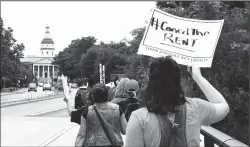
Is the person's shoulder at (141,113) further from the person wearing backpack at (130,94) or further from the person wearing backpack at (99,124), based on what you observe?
the person wearing backpack at (130,94)

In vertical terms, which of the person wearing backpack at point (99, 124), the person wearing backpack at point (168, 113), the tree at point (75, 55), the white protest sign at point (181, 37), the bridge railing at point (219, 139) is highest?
the tree at point (75, 55)

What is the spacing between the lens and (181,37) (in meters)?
4.73

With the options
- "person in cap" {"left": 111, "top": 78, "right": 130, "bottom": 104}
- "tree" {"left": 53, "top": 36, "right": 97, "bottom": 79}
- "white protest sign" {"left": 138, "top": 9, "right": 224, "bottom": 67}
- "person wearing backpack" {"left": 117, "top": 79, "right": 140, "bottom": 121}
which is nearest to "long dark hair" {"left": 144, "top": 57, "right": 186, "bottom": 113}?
"white protest sign" {"left": 138, "top": 9, "right": 224, "bottom": 67}

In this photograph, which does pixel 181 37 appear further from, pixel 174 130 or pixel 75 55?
pixel 75 55

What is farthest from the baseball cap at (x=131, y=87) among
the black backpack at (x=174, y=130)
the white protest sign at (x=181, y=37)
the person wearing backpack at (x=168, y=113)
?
the black backpack at (x=174, y=130)

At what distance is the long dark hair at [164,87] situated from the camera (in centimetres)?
238

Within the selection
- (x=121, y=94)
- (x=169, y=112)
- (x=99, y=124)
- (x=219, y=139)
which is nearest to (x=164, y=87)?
(x=169, y=112)

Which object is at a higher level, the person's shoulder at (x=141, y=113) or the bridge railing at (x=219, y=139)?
the person's shoulder at (x=141, y=113)

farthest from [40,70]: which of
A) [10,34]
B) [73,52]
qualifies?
[10,34]

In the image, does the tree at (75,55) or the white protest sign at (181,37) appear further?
the tree at (75,55)

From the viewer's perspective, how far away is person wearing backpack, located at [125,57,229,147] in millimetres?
2289

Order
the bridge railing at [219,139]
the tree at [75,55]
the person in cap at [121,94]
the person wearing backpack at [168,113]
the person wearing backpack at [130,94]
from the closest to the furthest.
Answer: the person wearing backpack at [168,113], the bridge railing at [219,139], the person wearing backpack at [130,94], the person in cap at [121,94], the tree at [75,55]

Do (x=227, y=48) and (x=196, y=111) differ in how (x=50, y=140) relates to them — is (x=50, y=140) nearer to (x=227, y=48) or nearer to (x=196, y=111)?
(x=227, y=48)

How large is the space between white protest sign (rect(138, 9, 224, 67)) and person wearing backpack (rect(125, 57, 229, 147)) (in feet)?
5.89
